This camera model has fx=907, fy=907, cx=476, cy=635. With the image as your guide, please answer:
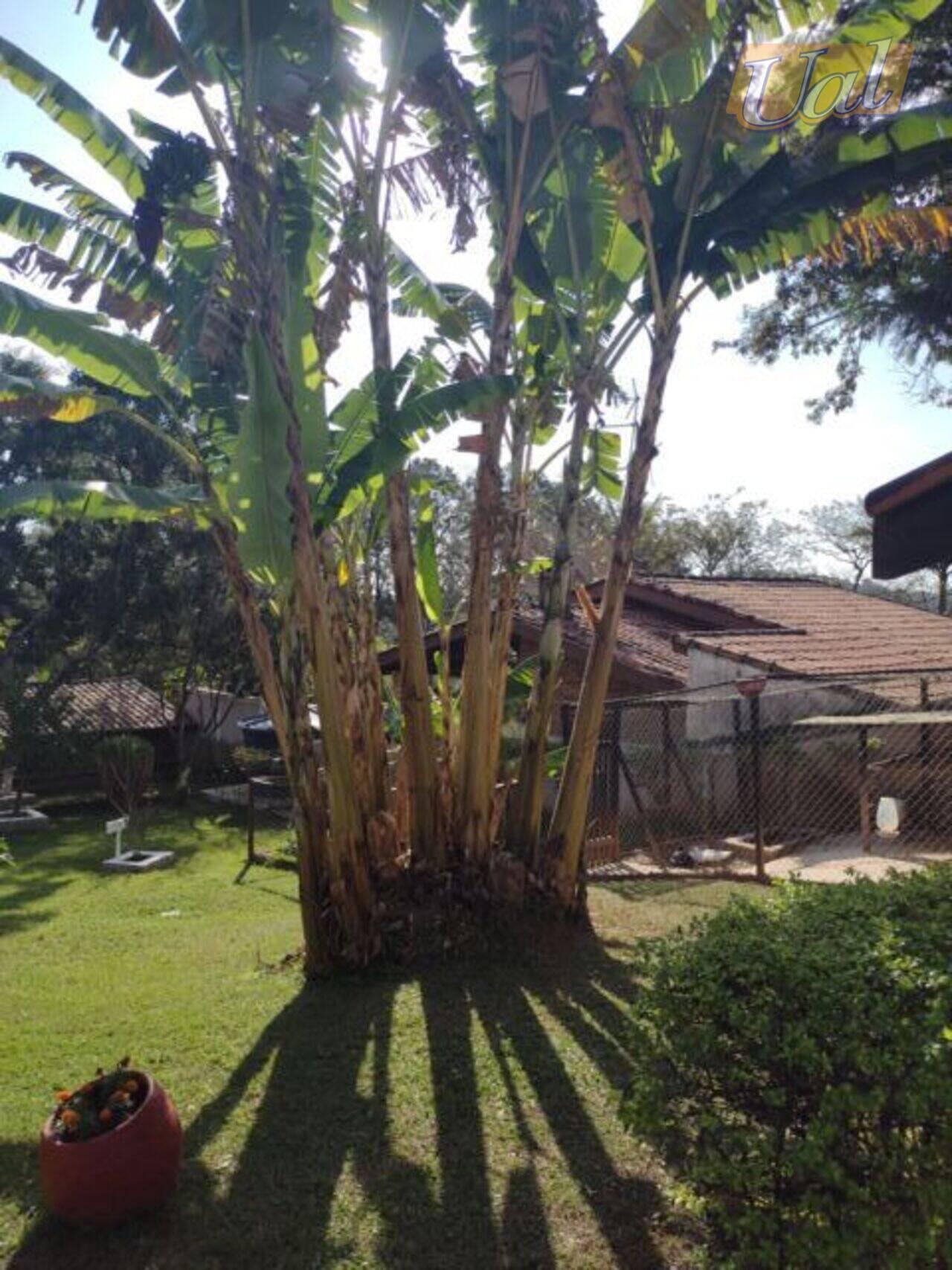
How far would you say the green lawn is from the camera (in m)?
3.56

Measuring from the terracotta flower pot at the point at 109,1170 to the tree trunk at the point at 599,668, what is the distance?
3868 mm

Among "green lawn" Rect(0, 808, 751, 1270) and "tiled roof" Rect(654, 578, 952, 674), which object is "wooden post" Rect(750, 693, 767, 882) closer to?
"green lawn" Rect(0, 808, 751, 1270)

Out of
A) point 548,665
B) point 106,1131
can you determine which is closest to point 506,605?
point 548,665

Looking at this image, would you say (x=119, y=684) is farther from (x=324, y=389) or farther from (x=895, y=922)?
(x=895, y=922)

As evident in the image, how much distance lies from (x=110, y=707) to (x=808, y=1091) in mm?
30390

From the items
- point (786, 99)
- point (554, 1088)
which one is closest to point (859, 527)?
point (786, 99)

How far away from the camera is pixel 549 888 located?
711 cm

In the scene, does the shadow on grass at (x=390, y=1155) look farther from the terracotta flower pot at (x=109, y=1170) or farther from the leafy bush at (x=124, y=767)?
the leafy bush at (x=124, y=767)

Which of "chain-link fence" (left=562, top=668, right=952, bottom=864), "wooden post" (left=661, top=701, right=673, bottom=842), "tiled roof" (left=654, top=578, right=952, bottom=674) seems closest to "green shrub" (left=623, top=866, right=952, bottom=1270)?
"chain-link fence" (left=562, top=668, right=952, bottom=864)

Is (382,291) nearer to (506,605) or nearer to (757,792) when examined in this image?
(506,605)

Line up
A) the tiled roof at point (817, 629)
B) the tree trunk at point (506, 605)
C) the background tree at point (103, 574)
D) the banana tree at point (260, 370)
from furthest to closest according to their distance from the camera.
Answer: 1. the background tree at point (103, 574)
2. the tiled roof at point (817, 629)
3. the tree trunk at point (506, 605)
4. the banana tree at point (260, 370)

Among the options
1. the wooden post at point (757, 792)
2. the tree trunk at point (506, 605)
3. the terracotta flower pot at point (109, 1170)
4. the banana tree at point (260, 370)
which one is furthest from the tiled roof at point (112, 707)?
the terracotta flower pot at point (109, 1170)

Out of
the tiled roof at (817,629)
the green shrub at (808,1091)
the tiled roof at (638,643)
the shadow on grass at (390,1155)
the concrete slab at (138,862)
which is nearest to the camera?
the green shrub at (808,1091)

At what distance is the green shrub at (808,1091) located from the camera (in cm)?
250
